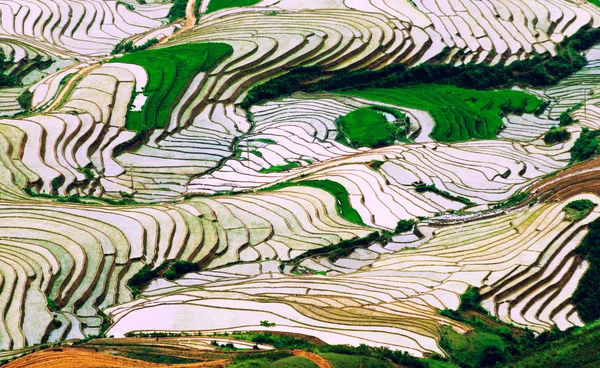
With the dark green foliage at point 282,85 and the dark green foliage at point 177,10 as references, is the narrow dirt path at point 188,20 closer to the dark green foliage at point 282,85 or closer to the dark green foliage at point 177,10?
the dark green foliage at point 177,10

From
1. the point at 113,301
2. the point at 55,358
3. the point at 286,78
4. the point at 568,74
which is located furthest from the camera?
the point at 568,74

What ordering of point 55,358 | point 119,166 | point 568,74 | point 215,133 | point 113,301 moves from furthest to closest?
point 568,74 → point 215,133 → point 119,166 → point 113,301 → point 55,358

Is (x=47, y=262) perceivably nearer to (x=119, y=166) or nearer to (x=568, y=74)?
(x=119, y=166)

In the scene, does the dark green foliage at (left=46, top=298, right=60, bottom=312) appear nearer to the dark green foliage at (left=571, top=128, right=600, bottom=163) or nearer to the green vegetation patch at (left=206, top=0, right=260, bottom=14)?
the dark green foliage at (left=571, top=128, right=600, bottom=163)

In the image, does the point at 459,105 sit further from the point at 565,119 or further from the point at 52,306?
the point at 52,306

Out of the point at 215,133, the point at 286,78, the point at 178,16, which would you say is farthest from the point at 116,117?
the point at 178,16

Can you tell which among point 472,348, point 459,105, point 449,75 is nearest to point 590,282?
point 472,348
